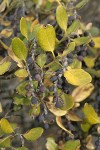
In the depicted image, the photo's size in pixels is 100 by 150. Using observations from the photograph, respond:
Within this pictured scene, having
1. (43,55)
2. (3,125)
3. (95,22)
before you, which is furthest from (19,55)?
(95,22)

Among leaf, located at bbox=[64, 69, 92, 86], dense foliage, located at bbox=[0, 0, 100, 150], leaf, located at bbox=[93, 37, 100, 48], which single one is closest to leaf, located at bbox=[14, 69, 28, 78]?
dense foliage, located at bbox=[0, 0, 100, 150]

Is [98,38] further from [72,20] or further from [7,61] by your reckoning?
[7,61]

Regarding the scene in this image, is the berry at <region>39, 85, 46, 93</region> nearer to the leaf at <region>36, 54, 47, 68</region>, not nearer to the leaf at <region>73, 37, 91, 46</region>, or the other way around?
the leaf at <region>36, 54, 47, 68</region>

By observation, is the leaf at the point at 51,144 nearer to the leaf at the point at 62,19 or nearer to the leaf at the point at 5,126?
the leaf at the point at 5,126

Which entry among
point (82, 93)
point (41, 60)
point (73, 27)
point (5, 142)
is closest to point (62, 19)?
point (73, 27)

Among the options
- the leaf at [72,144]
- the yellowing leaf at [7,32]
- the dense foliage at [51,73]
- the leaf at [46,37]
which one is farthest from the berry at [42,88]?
the yellowing leaf at [7,32]

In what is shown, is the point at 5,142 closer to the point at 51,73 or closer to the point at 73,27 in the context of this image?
the point at 51,73
